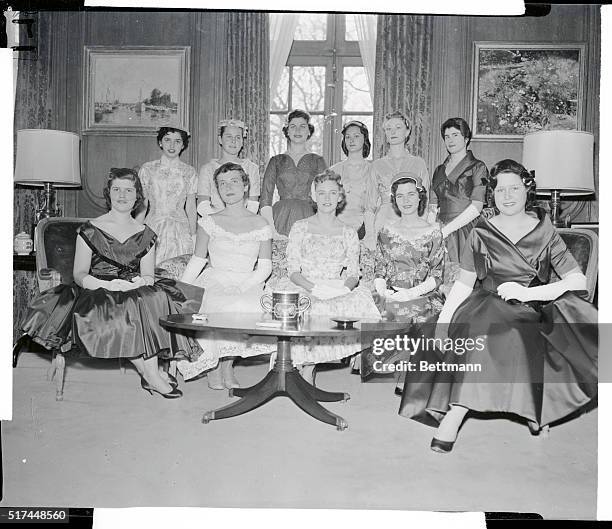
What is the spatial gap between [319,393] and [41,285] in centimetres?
110

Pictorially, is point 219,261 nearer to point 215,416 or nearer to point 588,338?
point 215,416

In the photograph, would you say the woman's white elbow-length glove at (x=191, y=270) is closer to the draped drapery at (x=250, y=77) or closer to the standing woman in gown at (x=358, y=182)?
the draped drapery at (x=250, y=77)

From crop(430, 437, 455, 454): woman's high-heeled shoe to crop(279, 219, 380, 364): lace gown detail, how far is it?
43 centimetres

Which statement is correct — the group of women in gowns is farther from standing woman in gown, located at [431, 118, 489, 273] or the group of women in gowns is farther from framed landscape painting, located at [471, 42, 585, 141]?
framed landscape painting, located at [471, 42, 585, 141]

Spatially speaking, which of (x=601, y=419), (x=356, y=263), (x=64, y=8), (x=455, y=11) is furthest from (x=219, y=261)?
(x=601, y=419)

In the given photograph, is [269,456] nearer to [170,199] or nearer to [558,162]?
[170,199]

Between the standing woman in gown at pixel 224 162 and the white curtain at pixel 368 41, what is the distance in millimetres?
484

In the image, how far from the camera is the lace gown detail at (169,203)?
2582 mm

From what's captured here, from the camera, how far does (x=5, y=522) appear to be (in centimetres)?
235

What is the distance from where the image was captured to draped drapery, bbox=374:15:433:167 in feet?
8.07

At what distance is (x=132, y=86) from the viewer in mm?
2518

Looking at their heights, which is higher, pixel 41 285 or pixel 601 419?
pixel 41 285

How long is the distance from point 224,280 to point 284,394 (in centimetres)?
48

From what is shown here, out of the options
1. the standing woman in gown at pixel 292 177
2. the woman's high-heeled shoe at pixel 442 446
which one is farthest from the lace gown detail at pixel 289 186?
the woman's high-heeled shoe at pixel 442 446
